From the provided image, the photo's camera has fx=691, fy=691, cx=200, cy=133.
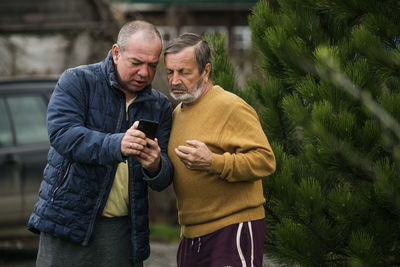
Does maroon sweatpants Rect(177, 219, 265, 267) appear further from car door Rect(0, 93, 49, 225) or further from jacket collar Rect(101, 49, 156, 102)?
car door Rect(0, 93, 49, 225)

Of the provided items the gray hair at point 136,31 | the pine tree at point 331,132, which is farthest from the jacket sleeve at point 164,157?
the pine tree at point 331,132

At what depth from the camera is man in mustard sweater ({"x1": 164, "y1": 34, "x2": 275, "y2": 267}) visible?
10.3 feet

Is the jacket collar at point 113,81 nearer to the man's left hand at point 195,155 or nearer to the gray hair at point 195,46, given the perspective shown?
the gray hair at point 195,46

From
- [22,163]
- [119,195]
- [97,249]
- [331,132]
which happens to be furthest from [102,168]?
[22,163]

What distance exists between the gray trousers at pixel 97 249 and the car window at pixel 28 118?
12.2 feet

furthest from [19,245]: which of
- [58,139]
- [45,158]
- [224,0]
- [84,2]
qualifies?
[224,0]

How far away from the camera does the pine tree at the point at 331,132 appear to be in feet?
9.87

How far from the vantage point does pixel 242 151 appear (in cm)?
314

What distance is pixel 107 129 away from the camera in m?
3.29

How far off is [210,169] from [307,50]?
2.76ft

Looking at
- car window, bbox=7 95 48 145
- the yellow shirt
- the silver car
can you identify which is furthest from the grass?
the yellow shirt

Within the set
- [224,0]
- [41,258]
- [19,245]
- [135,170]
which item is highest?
[135,170]

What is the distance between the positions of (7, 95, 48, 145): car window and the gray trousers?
3707 mm

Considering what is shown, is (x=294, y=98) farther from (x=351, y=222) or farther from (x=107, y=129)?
(x=107, y=129)
